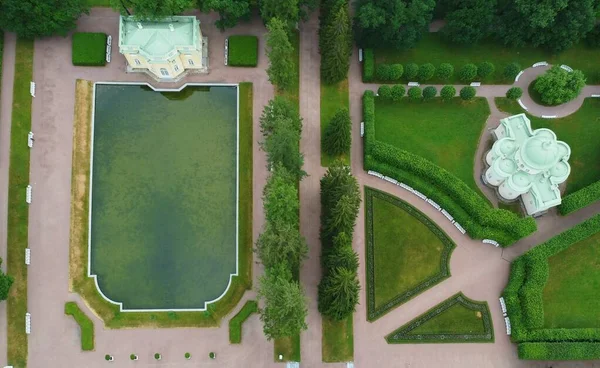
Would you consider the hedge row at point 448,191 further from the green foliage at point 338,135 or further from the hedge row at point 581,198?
the hedge row at point 581,198

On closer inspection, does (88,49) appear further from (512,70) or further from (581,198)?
(581,198)

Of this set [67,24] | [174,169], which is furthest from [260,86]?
[67,24]

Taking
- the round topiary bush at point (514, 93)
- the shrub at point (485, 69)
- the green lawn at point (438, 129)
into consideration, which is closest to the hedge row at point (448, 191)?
the green lawn at point (438, 129)

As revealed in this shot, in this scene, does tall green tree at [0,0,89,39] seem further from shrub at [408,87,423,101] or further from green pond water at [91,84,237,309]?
shrub at [408,87,423,101]

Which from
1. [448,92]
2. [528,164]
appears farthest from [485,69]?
[528,164]

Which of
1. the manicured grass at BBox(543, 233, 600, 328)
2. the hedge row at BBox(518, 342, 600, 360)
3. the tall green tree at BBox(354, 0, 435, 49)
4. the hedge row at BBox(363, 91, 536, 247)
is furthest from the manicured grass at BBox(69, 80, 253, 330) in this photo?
the manicured grass at BBox(543, 233, 600, 328)

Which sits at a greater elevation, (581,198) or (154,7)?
(154,7)
